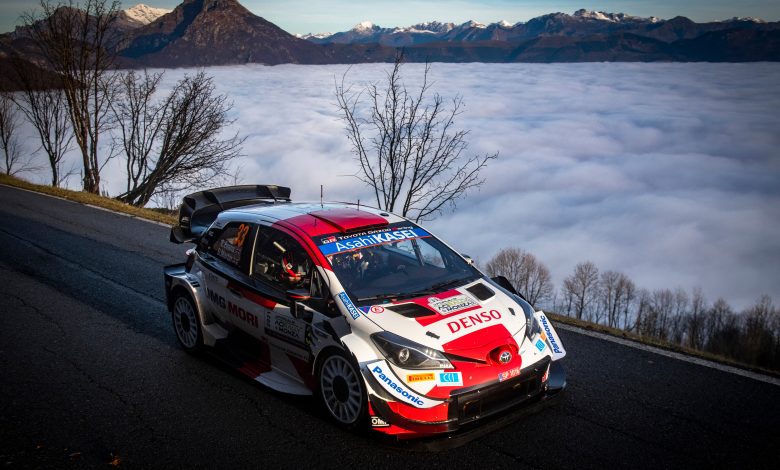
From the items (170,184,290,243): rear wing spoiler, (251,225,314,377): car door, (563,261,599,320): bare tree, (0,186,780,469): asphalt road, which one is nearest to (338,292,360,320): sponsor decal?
(251,225,314,377): car door

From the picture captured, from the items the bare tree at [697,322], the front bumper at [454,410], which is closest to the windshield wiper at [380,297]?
the front bumper at [454,410]

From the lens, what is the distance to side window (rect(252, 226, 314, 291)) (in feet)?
→ 16.4

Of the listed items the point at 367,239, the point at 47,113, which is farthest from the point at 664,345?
the point at 47,113

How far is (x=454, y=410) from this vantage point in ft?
13.5

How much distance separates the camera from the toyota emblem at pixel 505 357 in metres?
4.30

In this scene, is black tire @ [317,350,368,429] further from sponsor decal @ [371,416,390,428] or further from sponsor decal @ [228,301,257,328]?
sponsor decal @ [228,301,257,328]

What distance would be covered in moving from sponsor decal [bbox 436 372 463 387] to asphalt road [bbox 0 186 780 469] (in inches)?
23.6

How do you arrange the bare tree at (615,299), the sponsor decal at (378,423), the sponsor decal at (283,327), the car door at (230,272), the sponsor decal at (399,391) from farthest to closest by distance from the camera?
1. the bare tree at (615,299)
2. the car door at (230,272)
3. the sponsor decal at (283,327)
4. the sponsor decal at (378,423)
5. the sponsor decal at (399,391)

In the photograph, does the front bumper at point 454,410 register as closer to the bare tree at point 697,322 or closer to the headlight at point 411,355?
the headlight at point 411,355

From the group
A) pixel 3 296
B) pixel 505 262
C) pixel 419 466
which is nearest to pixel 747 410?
pixel 419 466

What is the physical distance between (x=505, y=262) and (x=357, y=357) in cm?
8799

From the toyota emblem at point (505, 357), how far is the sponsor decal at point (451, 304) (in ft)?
1.70

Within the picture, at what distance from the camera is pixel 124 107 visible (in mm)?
24953

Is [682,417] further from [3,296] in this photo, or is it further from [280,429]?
[3,296]
